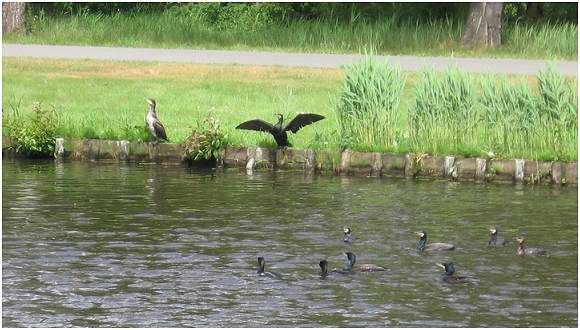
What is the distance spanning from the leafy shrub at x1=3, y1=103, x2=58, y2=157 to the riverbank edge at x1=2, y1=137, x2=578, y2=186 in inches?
5.7

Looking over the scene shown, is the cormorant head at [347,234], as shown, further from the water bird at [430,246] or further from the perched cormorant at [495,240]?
the perched cormorant at [495,240]

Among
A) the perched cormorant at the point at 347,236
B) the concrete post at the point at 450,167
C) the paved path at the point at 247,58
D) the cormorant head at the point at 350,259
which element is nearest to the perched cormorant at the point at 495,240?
the perched cormorant at the point at 347,236

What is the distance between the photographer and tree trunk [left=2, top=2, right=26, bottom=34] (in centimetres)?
3834

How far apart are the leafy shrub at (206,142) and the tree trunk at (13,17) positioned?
52.5 ft

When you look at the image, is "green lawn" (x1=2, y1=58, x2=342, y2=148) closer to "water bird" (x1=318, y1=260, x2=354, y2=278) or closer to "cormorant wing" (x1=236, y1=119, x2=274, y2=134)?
"cormorant wing" (x1=236, y1=119, x2=274, y2=134)

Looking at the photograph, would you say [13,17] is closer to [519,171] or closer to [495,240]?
[519,171]

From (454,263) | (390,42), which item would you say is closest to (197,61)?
(390,42)

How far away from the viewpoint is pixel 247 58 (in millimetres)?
34969

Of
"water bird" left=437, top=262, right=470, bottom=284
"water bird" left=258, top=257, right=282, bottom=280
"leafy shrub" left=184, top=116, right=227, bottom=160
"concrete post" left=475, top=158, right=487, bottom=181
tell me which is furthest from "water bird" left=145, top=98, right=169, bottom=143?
"water bird" left=437, top=262, right=470, bottom=284

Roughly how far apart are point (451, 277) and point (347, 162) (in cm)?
745

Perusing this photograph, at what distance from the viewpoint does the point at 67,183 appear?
21.8 m

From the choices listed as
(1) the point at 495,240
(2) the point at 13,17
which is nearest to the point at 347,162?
(1) the point at 495,240

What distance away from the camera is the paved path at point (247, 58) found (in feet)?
108

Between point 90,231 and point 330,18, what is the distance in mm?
23956
